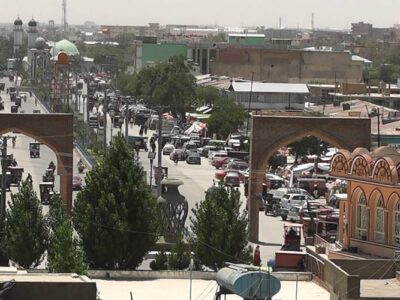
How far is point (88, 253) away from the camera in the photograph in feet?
102

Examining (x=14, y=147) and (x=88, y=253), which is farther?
(x=14, y=147)

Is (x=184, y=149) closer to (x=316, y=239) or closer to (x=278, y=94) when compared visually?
(x=278, y=94)

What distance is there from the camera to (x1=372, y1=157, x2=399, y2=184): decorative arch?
1172 inches

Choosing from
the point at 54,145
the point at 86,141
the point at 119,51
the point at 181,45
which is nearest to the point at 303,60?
the point at 181,45

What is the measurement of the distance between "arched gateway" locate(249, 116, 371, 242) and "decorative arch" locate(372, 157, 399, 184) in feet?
29.3

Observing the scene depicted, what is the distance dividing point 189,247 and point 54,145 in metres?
9.22

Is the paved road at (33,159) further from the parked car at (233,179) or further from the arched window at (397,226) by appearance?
the arched window at (397,226)

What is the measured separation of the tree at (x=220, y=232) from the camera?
102 feet

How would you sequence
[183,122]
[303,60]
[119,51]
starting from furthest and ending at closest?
[119,51]
[303,60]
[183,122]

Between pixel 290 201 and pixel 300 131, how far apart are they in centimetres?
632

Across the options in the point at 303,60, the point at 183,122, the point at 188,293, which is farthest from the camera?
the point at 303,60

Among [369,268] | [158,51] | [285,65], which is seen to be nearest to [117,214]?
[369,268]

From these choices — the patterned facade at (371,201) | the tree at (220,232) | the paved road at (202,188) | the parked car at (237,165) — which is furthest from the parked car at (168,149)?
the tree at (220,232)

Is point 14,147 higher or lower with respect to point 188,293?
lower
